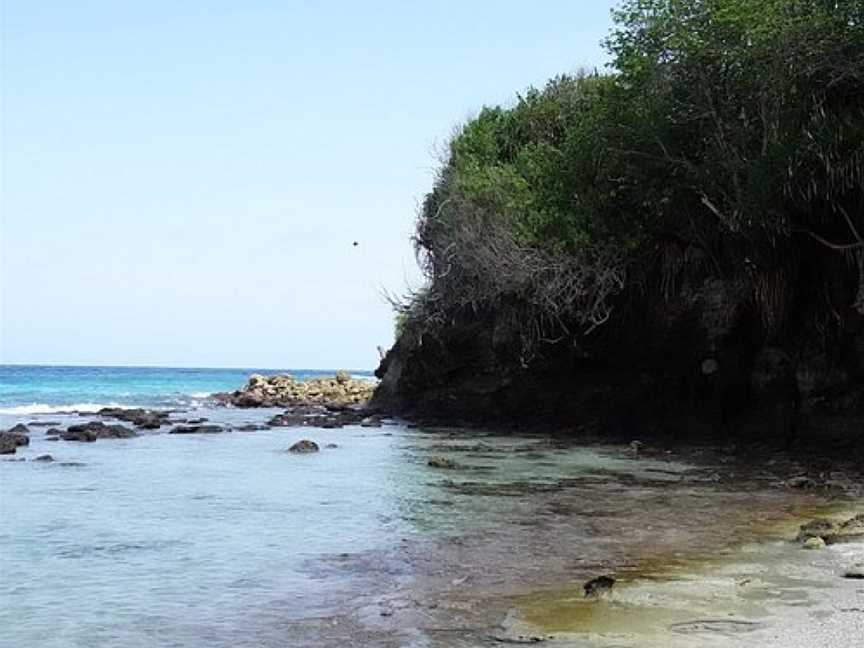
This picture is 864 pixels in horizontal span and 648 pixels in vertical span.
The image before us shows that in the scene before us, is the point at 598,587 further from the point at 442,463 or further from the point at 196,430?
the point at 196,430

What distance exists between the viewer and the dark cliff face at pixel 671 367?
18359 mm

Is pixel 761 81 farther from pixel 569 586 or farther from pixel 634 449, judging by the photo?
pixel 569 586

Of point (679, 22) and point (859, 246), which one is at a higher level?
point (679, 22)

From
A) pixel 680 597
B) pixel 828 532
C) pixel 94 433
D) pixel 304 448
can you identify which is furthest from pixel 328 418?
pixel 680 597

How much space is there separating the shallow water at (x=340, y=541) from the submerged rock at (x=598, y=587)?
16 cm

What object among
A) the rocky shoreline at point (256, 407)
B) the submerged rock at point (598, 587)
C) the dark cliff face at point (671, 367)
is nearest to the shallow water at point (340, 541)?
the submerged rock at point (598, 587)

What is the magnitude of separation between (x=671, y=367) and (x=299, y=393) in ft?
77.5

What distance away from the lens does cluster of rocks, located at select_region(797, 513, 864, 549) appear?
925 centimetres

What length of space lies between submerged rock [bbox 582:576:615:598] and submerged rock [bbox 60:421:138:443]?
57.4 ft

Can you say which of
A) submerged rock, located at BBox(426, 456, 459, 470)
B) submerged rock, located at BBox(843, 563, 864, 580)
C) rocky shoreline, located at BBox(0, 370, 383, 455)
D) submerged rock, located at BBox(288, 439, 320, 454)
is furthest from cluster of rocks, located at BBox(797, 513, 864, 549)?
rocky shoreline, located at BBox(0, 370, 383, 455)

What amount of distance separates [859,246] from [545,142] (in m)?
11.1

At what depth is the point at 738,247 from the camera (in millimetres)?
19422

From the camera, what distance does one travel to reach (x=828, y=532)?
9.61 metres

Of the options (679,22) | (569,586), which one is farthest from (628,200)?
(569,586)
